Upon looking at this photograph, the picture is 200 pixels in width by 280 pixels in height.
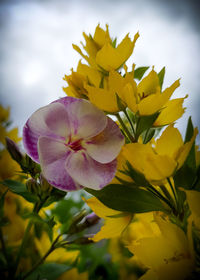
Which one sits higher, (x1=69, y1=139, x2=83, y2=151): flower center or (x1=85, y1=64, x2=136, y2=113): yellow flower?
(x1=85, y1=64, x2=136, y2=113): yellow flower

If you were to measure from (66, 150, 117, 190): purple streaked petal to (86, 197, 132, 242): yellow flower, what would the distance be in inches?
2.5

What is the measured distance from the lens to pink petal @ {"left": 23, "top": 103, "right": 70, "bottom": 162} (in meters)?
0.30

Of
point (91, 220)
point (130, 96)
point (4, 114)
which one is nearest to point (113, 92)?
point (130, 96)

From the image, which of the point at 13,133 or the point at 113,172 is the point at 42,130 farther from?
the point at 13,133

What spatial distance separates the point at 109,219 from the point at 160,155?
0.43 feet

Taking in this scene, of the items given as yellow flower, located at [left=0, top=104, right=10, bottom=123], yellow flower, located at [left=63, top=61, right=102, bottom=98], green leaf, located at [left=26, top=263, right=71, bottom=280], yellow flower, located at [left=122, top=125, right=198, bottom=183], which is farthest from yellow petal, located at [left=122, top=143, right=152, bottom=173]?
yellow flower, located at [left=0, top=104, right=10, bottom=123]

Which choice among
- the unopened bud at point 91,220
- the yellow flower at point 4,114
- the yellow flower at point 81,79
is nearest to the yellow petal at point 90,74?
the yellow flower at point 81,79

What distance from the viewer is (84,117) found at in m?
0.30

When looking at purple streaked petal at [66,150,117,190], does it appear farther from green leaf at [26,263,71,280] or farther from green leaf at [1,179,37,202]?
green leaf at [26,263,71,280]

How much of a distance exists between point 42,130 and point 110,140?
8 cm

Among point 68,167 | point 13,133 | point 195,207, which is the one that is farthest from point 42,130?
A: point 13,133

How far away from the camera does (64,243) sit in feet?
1.48

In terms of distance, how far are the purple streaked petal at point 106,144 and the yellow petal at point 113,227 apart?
0.10 metres

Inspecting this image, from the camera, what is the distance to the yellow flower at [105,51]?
1.07 ft
